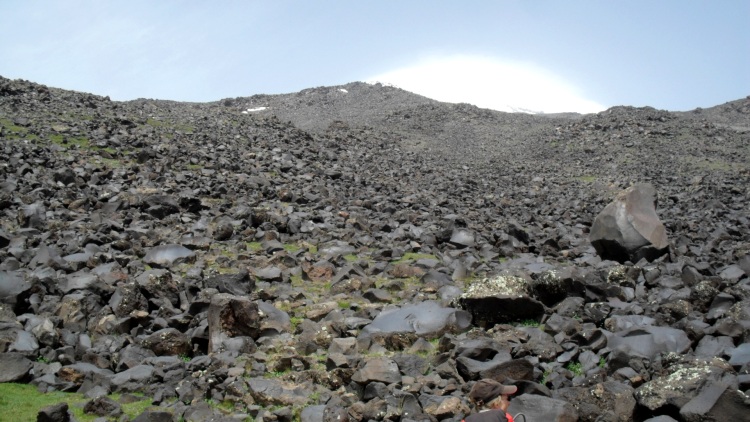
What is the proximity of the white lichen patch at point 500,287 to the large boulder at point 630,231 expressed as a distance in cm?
586

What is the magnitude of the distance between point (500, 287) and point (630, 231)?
6.97m

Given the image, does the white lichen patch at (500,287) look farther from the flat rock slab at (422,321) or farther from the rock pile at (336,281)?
the flat rock slab at (422,321)

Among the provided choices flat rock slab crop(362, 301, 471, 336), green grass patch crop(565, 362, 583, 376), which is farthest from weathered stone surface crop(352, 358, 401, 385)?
green grass patch crop(565, 362, 583, 376)

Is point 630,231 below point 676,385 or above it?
above

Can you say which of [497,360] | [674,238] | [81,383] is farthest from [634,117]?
[81,383]

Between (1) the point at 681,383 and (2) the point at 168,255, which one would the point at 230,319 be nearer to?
(2) the point at 168,255

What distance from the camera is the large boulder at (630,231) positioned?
1714 centimetres

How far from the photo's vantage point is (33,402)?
30.4 feet

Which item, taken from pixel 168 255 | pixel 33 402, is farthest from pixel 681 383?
pixel 168 255

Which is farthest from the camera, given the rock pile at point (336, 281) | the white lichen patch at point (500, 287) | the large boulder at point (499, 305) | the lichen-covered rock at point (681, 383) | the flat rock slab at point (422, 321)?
the white lichen patch at point (500, 287)

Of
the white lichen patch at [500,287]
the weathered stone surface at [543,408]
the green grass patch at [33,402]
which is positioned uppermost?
the white lichen patch at [500,287]

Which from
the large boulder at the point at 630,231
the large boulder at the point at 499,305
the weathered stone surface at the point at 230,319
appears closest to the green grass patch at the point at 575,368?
the large boulder at the point at 499,305

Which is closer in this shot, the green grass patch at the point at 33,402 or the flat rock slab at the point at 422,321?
the green grass patch at the point at 33,402

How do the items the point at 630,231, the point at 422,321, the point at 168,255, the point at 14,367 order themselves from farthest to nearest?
the point at 630,231, the point at 168,255, the point at 422,321, the point at 14,367
